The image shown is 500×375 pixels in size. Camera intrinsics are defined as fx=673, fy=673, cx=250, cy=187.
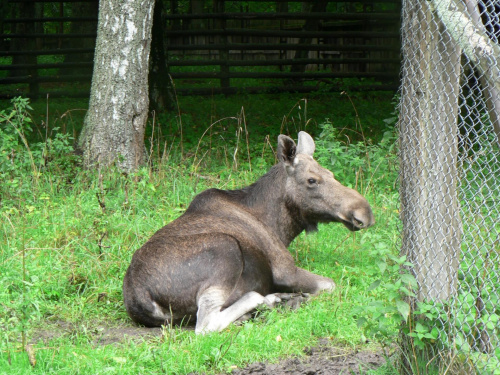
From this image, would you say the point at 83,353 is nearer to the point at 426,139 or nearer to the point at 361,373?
the point at 361,373

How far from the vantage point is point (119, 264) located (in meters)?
6.66

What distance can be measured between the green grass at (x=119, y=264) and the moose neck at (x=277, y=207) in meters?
0.48

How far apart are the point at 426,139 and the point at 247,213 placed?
2.79 meters

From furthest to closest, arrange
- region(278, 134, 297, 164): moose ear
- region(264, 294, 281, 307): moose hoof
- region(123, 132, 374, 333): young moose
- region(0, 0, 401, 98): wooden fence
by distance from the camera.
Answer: region(0, 0, 401, 98): wooden fence → region(278, 134, 297, 164): moose ear → region(264, 294, 281, 307): moose hoof → region(123, 132, 374, 333): young moose

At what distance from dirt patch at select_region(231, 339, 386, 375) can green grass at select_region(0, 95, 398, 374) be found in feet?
0.35

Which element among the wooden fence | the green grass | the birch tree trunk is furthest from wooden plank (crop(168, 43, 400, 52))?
the birch tree trunk

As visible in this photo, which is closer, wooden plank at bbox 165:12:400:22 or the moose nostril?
the moose nostril

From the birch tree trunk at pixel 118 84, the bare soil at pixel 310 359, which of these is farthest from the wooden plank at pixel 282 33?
the bare soil at pixel 310 359

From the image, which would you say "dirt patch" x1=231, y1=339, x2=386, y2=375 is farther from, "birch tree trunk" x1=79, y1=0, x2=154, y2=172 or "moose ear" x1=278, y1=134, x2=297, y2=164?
"birch tree trunk" x1=79, y1=0, x2=154, y2=172

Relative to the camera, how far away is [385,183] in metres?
8.91

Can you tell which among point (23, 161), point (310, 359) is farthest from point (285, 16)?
point (310, 359)

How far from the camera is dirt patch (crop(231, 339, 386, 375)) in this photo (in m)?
4.69

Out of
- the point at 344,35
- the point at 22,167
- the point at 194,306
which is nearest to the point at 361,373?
the point at 194,306

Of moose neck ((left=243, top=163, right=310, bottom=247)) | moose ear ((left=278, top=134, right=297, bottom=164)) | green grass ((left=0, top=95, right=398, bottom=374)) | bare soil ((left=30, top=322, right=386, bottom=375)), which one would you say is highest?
moose ear ((left=278, top=134, right=297, bottom=164))
